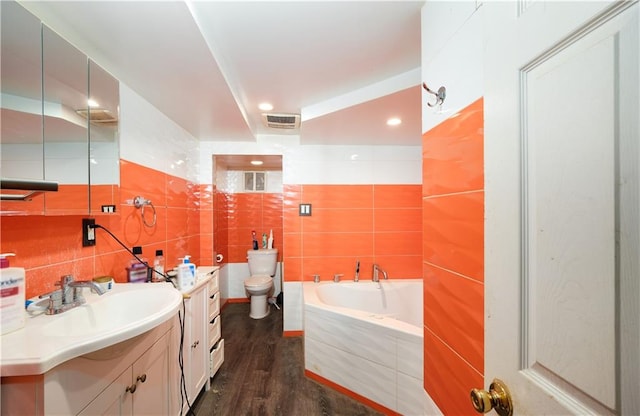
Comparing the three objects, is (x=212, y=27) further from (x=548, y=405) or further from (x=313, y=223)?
(x=313, y=223)

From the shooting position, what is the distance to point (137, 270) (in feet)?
4.79

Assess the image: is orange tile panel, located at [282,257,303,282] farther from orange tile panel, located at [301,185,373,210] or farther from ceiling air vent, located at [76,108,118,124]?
ceiling air vent, located at [76,108,118,124]

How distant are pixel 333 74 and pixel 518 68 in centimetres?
119

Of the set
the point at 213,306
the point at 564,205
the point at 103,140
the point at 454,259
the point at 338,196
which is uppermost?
the point at 103,140


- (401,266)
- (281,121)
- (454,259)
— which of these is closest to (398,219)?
(401,266)

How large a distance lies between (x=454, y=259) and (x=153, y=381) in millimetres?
1449

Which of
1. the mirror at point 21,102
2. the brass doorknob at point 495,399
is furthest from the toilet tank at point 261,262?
the brass doorknob at point 495,399

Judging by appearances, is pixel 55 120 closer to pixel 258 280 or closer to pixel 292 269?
pixel 292 269

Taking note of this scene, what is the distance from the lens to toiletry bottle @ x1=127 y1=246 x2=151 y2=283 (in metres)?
1.44

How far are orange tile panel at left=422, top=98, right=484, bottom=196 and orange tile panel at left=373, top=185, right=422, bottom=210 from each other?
67.0 inches

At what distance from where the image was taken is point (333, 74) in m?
1.47

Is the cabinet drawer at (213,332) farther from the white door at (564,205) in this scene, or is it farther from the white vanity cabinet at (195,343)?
the white door at (564,205)

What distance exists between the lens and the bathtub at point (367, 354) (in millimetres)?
Result: 1464

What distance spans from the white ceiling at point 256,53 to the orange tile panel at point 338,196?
0.80m
